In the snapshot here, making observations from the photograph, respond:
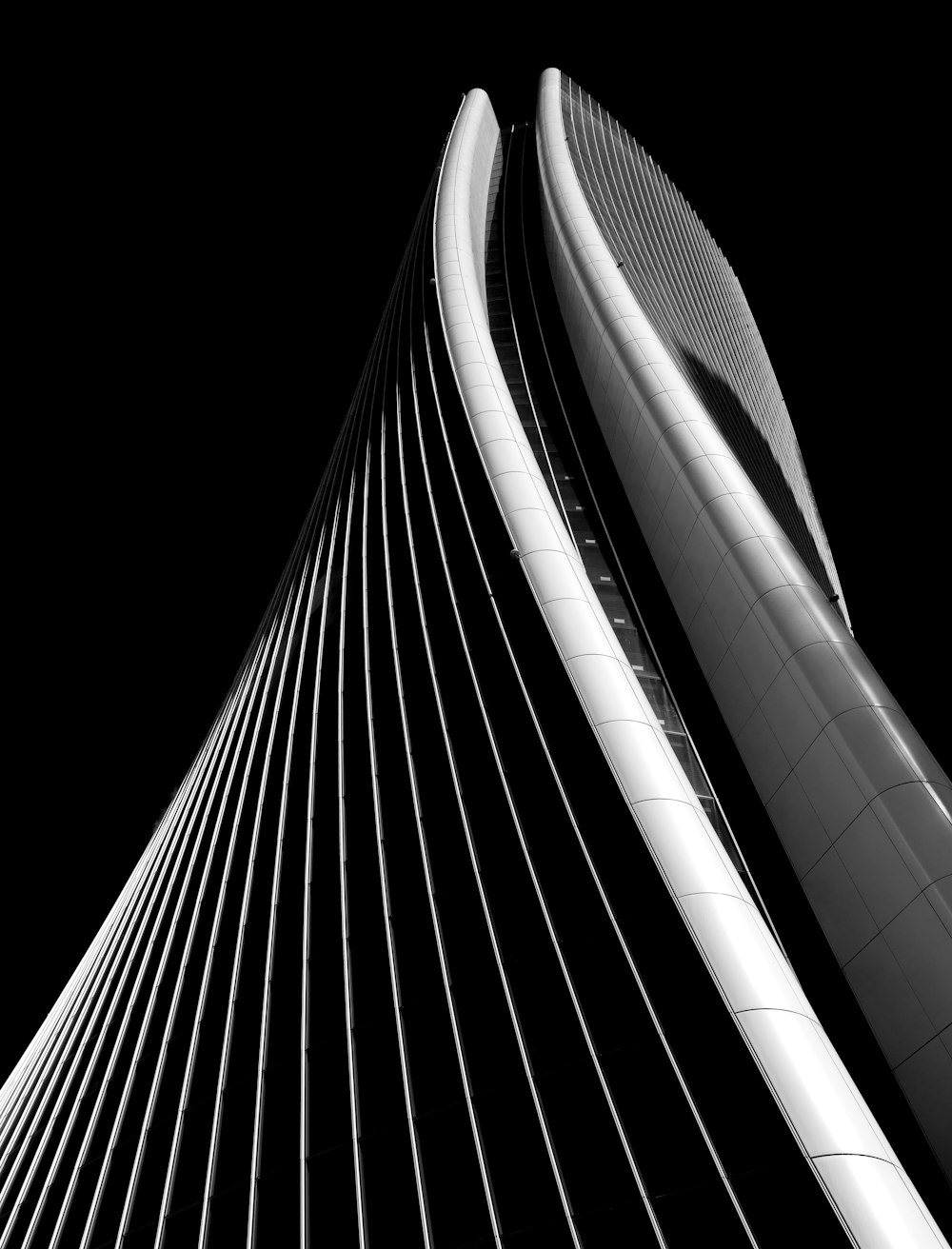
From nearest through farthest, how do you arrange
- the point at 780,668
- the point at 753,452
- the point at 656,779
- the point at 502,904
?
the point at 656,779
the point at 502,904
the point at 780,668
the point at 753,452

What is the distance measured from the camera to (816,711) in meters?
7.79

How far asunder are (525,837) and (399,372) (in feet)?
40.5

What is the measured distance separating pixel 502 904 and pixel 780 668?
3.73 meters

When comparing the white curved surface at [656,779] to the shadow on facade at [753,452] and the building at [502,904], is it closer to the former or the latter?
the building at [502,904]

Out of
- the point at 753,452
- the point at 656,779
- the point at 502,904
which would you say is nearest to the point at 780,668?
the point at 656,779

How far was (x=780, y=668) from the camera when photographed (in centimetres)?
830

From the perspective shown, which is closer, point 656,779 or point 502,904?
point 656,779

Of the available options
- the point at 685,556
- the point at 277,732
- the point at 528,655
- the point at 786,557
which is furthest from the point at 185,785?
the point at 786,557

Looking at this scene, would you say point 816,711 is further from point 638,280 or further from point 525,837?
point 638,280

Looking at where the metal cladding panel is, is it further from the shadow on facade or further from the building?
the shadow on facade

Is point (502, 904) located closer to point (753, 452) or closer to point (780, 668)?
point (780, 668)

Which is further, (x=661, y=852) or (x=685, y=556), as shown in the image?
(x=685, y=556)

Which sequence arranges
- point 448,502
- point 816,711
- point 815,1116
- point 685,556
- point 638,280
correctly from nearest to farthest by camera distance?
1. point 815,1116
2. point 816,711
3. point 685,556
4. point 448,502
5. point 638,280

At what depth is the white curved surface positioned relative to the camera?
17.3 feet
